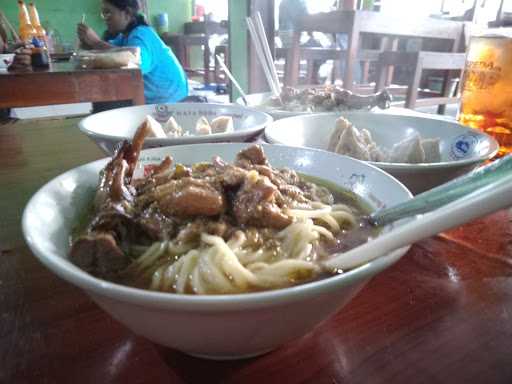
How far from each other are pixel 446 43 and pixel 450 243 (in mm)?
5854

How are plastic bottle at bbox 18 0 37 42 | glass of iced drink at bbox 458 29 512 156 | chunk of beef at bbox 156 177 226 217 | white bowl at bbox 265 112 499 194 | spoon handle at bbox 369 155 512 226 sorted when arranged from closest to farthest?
spoon handle at bbox 369 155 512 226 → chunk of beef at bbox 156 177 226 217 → white bowl at bbox 265 112 499 194 → glass of iced drink at bbox 458 29 512 156 → plastic bottle at bbox 18 0 37 42

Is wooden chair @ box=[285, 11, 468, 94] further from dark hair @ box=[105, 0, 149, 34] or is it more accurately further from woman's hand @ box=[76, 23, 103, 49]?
woman's hand @ box=[76, 23, 103, 49]

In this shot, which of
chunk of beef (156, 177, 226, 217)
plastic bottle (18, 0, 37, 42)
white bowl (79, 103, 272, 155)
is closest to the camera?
Answer: chunk of beef (156, 177, 226, 217)

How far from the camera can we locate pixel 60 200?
2.55 ft

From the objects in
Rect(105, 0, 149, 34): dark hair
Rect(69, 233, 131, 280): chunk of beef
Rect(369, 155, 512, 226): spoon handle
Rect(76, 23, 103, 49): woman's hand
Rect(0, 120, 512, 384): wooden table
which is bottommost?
Rect(0, 120, 512, 384): wooden table

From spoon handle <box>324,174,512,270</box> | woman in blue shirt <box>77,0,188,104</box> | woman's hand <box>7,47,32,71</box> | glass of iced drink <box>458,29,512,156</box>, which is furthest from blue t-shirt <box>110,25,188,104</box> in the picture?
spoon handle <box>324,174,512,270</box>

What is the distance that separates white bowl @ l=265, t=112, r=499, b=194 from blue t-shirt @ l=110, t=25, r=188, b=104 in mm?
3347

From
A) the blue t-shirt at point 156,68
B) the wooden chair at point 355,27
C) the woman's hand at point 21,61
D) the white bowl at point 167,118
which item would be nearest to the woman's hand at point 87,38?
the blue t-shirt at point 156,68

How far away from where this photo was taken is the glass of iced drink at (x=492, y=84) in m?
1.39

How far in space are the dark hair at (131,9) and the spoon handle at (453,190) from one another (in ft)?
15.1

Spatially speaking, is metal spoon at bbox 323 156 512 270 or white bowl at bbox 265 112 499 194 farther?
white bowl at bbox 265 112 499 194

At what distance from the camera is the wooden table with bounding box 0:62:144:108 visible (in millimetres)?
3047

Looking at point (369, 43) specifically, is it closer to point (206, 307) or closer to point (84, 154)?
point (84, 154)

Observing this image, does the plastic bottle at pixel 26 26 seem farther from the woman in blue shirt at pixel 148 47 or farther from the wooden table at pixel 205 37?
the wooden table at pixel 205 37
